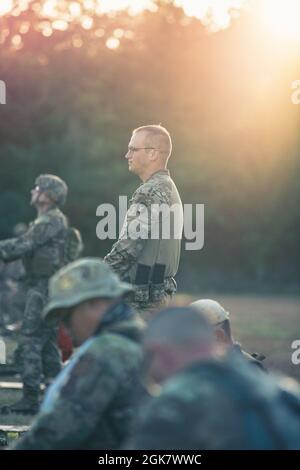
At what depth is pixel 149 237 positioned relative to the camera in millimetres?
8461

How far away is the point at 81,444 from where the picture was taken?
4859mm

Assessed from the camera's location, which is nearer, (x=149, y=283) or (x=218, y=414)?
(x=218, y=414)

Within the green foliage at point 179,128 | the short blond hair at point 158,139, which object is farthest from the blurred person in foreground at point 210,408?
the green foliage at point 179,128

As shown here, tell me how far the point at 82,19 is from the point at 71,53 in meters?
1.77

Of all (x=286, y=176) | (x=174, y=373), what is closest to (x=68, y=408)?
(x=174, y=373)

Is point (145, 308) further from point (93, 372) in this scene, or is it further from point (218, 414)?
point (218, 414)

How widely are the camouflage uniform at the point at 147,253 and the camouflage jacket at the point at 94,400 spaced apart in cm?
348

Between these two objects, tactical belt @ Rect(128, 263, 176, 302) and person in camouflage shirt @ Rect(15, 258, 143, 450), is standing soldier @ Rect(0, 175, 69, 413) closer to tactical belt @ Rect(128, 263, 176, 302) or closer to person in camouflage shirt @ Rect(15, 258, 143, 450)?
tactical belt @ Rect(128, 263, 176, 302)

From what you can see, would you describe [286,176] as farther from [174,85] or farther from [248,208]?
[174,85]

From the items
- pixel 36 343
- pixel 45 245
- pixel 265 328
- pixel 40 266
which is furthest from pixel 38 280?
pixel 265 328

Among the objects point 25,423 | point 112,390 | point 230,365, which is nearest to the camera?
point 230,365

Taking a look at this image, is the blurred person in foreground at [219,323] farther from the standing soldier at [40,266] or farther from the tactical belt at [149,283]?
the standing soldier at [40,266]

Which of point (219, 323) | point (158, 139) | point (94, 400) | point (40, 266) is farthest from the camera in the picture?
point (40, 266)

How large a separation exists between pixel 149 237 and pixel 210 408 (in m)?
4.85
